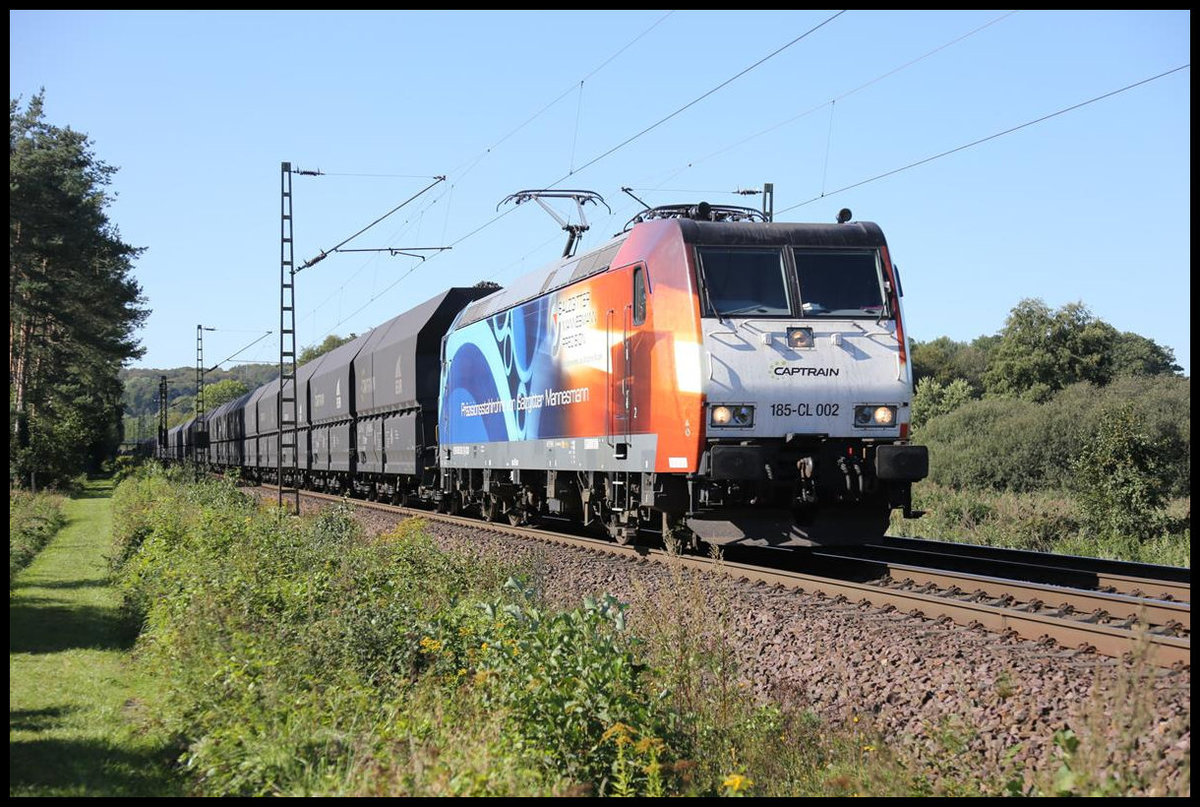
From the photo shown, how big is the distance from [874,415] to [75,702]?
839 centimetres

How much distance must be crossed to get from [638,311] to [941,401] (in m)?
44.4

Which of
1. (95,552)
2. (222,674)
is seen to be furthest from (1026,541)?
(95,552)

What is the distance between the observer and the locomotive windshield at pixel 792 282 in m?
12.3

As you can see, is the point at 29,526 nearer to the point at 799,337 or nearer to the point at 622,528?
the point at 622,528

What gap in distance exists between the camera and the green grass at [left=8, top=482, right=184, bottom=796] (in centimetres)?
682

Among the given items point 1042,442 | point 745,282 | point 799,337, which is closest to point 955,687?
point 799,337

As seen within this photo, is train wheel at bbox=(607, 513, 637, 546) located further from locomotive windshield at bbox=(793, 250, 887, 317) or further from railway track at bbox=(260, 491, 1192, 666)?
locomotive windshield at bbox=(793, 250, 887, 317)

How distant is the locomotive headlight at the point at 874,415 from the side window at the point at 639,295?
2.72 m

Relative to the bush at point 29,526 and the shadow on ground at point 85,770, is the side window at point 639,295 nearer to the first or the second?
the shadow on ground at point 85,770

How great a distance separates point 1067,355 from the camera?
55.2 metres

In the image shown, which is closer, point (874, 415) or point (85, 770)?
point (85, 770)

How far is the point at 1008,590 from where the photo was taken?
10.0 metres

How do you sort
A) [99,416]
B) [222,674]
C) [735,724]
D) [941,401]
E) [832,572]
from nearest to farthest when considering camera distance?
[735,724] → [222,674] → [832,572] → [941,401] → [99,416]

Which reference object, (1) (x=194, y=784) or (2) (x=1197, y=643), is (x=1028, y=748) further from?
(1) (x=194, y=784)
